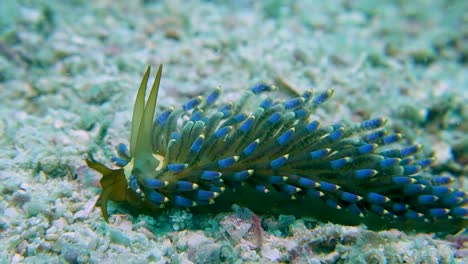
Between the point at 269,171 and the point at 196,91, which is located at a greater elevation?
the point at 196,91

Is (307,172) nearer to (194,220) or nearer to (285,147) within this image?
(285,147)

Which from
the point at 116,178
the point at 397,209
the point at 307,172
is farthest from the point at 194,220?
the point at 397,209

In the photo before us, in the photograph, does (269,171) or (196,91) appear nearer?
(269,171)

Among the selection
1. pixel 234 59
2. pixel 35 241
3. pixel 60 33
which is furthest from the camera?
pixel 60 33
